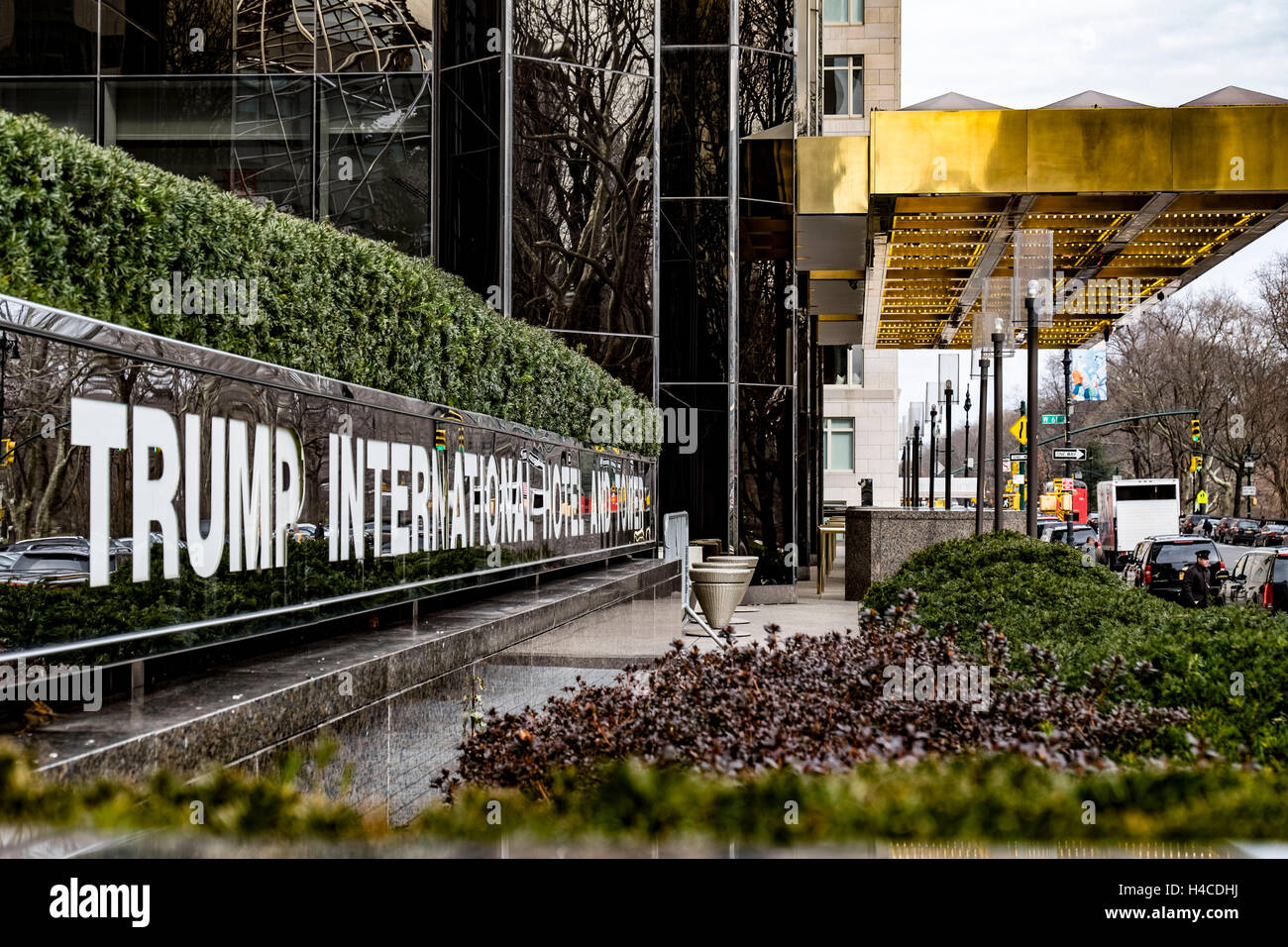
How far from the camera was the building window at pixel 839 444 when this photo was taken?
5591cm

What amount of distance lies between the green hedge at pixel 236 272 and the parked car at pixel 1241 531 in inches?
2413

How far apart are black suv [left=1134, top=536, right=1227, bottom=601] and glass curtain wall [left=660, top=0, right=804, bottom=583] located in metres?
11.0

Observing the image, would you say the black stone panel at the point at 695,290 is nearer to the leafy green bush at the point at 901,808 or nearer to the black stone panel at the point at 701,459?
the black stone panel at the point at 701,459

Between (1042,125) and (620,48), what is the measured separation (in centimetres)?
704

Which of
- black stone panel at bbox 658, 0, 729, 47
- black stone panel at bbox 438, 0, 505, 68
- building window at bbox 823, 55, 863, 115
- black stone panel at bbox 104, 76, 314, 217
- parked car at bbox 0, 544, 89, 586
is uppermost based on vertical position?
building window at bbox 823, 55, 863, 115

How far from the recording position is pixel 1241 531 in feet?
213

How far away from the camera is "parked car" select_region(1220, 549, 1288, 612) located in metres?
21.5

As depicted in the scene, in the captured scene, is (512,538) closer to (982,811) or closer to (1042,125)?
(982,811)

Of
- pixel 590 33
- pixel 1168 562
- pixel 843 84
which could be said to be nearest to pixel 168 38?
pixel 590 33

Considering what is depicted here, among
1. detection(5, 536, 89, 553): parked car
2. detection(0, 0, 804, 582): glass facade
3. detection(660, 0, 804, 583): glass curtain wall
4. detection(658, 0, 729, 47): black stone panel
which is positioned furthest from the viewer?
detection(658, 0, 729, 47): black stone panel

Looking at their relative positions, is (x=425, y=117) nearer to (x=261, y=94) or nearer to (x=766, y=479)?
(x=261, y=94)

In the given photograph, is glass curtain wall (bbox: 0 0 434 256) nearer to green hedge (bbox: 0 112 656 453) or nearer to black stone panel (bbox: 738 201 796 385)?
black stone panel (bbox: 738 201 796 385)

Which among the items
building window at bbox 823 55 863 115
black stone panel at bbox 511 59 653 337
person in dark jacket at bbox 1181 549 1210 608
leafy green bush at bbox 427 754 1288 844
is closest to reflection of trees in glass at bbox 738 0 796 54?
black stone panel at bbox 511 59 653 337
